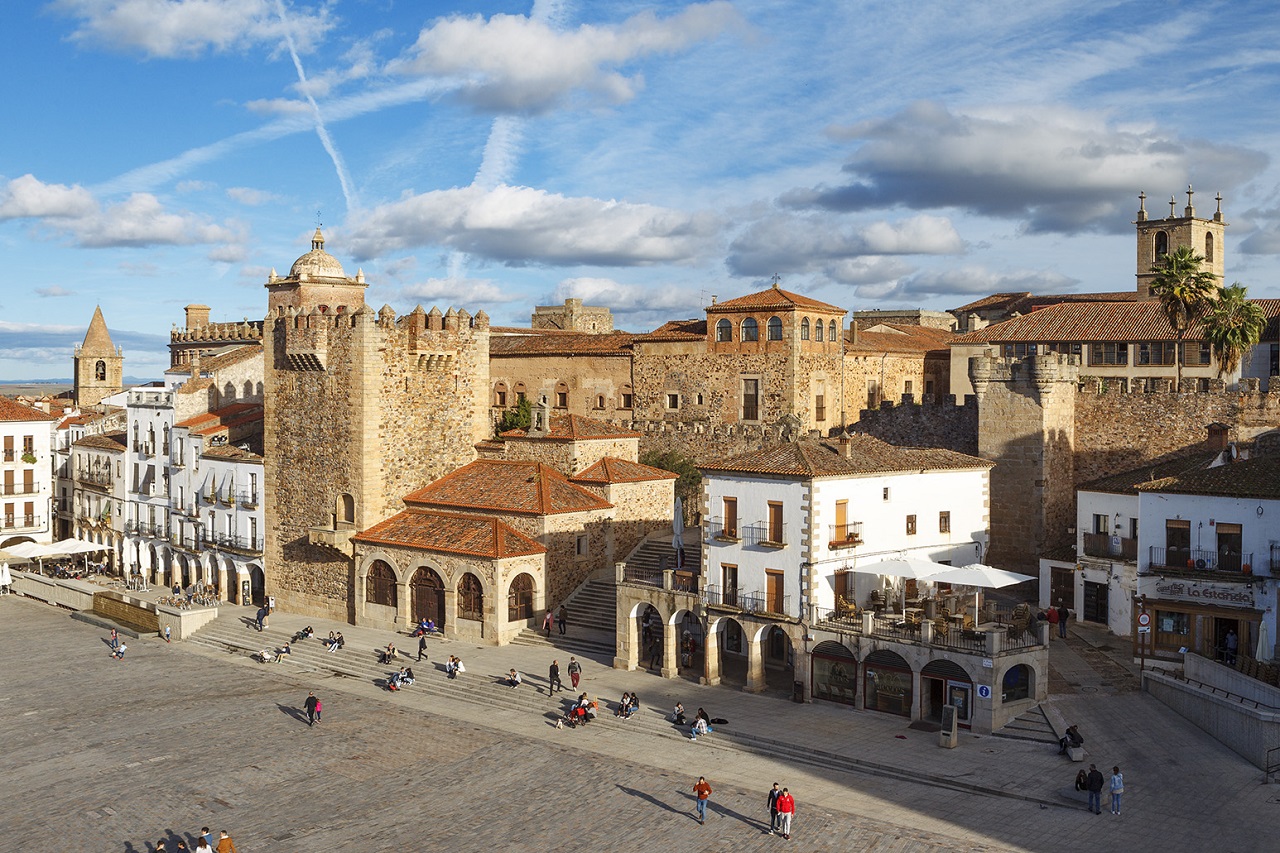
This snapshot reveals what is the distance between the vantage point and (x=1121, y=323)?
2080 inches

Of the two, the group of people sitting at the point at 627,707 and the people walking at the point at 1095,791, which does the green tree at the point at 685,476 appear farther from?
the people walking at the point at 1095,791

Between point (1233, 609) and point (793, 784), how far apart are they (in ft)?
46.9

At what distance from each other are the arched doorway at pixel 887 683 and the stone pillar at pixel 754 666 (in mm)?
3578

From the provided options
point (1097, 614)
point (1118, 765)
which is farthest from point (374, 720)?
point (1097, 614)

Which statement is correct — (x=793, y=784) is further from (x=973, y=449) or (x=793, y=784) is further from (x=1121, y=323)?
(x=1121, y=323)

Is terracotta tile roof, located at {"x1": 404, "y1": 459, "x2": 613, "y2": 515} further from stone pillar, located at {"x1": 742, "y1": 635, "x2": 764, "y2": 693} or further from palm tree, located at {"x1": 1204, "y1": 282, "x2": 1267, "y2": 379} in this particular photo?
palm tree, located at {"x1": 1204, "y1": 282, "x2": 1267, "y2": 379}

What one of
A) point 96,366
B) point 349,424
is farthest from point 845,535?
point 96,366

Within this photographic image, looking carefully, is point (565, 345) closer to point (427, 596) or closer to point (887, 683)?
point (427, 596)

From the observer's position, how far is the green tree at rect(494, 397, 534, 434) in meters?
59.0

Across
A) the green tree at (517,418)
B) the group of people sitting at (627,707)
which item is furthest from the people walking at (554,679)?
the green tree at (517,418)

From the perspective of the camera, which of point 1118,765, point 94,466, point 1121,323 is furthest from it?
point 94,466

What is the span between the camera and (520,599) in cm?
4434

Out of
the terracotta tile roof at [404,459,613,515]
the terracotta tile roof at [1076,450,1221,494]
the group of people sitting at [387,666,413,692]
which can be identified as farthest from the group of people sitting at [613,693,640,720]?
the terracotta tile roof at [1076,450,1221,494]

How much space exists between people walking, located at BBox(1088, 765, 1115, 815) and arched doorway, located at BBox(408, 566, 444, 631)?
25.1 meters
